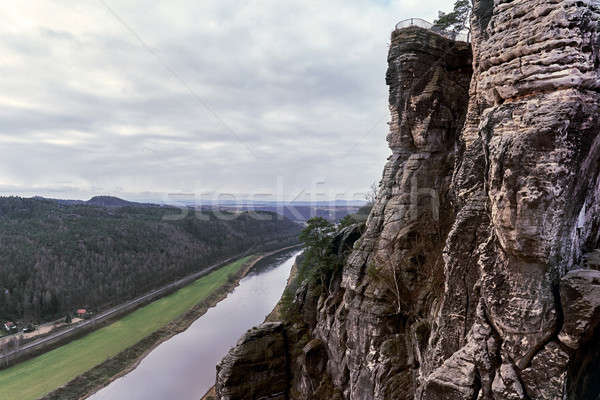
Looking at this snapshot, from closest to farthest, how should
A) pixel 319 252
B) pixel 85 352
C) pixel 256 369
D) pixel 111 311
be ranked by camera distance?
pixel 256 369 < pixel 319 252 < pixel 85 352 < pixel 111 311

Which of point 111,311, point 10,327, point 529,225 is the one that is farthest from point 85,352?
point 529,225

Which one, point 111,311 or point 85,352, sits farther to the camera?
point 111,311

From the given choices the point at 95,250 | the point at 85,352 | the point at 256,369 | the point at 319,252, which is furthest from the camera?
the point at 95,250

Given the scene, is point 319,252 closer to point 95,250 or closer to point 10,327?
point 10,327

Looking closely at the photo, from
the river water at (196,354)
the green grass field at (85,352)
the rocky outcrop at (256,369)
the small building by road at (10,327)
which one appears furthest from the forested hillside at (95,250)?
the rocky outcrop at (256,369)

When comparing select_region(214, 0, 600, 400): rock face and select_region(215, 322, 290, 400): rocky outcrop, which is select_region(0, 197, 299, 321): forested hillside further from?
select_region(214, 0, 600, 400): rock face

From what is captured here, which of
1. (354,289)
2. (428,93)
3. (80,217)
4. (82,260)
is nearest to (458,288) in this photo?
(354,289)

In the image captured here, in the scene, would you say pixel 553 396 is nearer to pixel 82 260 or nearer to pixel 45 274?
pixel 45 274
